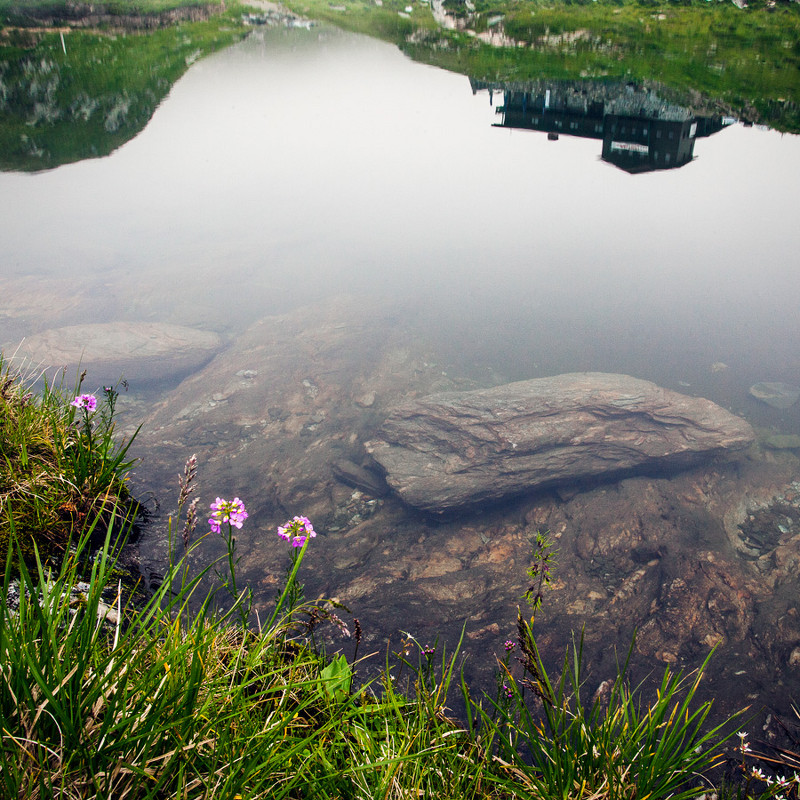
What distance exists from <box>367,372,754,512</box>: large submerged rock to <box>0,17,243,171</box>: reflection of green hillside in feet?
30.8

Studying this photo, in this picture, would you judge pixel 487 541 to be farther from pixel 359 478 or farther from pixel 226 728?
pixel 226 728

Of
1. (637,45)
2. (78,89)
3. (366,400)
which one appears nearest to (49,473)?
(366,400)

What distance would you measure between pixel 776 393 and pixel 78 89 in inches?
629

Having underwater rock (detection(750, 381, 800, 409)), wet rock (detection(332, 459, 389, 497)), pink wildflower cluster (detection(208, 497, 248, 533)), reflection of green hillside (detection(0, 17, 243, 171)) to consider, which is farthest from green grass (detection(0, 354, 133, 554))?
reflection of green hillside (detection(0, 17, 243, 171))

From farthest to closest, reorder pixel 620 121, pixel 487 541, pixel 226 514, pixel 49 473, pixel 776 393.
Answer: pixel 620 121 → pixel 776 393 → pixel 487 541 → pixel 49 473 → pixel 226 514

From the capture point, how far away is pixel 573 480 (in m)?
5.68

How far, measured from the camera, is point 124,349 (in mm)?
7648

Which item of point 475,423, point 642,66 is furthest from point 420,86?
point 475,423

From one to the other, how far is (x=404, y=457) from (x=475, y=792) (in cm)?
414

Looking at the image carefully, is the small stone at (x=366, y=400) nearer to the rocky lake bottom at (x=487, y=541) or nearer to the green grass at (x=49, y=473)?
the rocky lake bottom at (x=487, y=541)

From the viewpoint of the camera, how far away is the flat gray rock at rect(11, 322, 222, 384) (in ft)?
23.2

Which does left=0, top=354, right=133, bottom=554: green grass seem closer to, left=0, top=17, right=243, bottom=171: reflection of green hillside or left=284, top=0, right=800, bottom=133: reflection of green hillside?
left=0, top=17, right=243, bottom=171: reflection of green hillside

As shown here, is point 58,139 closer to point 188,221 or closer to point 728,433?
point 188,221

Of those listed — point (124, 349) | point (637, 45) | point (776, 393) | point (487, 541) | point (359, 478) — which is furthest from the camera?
point (637, 45)
